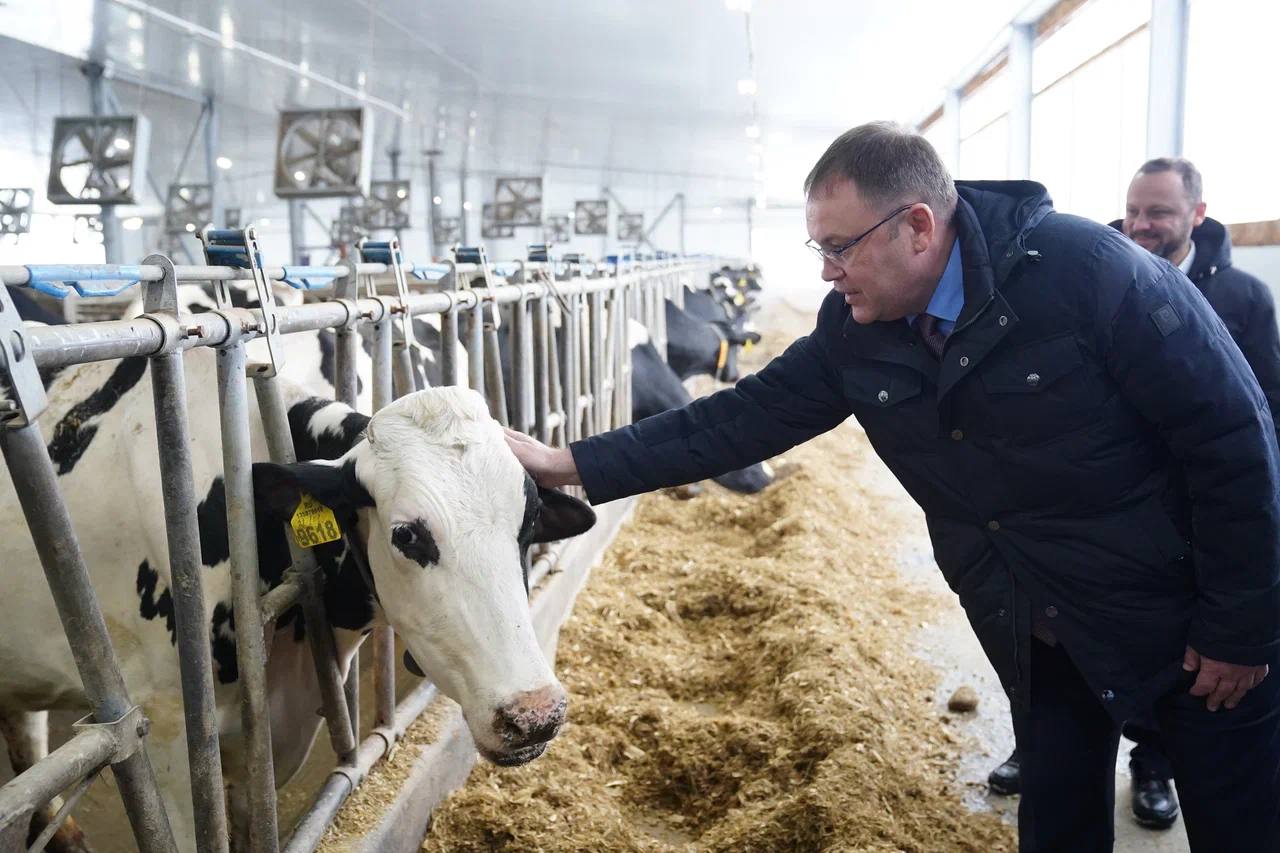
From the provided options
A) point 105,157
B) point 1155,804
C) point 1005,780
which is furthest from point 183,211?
point 1155,804

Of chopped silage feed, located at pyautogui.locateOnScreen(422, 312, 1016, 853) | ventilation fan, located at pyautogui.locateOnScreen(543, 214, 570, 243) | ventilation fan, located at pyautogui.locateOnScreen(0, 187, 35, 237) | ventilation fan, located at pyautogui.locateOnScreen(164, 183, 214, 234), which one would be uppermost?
ventilation fan, located at pyautogui.locateOnScreen(543, 214, 570, 243)

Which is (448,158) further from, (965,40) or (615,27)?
(965,40)

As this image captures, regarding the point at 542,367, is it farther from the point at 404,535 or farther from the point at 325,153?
the point at 325,153

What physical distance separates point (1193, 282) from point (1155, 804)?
155 cm

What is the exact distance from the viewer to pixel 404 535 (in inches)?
74.2

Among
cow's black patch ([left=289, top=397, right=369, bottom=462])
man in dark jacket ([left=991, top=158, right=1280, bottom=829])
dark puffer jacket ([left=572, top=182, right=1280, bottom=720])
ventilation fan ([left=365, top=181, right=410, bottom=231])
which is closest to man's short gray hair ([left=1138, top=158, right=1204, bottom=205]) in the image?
man in dark jacket ([left=991, top=158, right=1280, bottom=829])

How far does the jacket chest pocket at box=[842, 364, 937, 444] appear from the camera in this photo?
1.97 meters

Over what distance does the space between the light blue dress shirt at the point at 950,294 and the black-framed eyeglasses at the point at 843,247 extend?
163mm

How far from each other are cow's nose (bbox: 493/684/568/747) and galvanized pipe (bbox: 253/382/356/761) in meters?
0.63

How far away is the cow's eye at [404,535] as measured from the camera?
6.18ft

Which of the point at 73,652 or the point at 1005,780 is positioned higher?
the point at 73,652

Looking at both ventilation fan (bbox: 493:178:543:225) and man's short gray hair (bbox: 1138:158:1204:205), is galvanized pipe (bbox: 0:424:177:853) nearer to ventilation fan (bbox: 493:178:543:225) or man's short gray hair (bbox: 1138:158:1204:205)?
man's short gray hair (bbox: 1138:158:1204:205)

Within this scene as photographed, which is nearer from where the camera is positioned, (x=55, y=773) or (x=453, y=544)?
(x=55, y=773)

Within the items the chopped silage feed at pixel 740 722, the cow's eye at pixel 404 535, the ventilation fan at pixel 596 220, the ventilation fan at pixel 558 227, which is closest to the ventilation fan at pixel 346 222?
the ventilation fan at pixel 596 220
